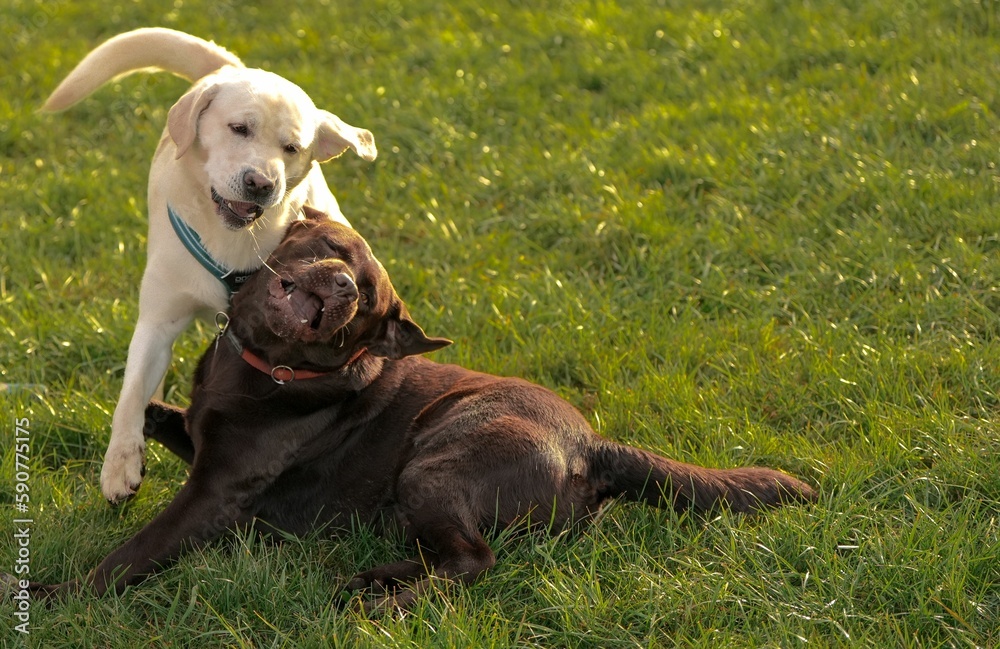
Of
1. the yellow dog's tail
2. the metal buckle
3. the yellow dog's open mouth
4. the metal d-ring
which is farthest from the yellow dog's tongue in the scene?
the yellow dog's tail

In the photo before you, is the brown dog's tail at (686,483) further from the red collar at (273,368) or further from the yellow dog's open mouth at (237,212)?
the yellow dog's open mouth at (237,212)

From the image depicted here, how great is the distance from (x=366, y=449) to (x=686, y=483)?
3.36ft

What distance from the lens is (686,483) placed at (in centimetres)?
345

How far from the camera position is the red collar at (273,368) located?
356 centimetres

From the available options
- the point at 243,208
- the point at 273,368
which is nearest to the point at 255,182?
the point at 243,208

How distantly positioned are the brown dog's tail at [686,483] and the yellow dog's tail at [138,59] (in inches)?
85.4

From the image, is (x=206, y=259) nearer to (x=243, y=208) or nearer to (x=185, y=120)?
(x=243, y=208)

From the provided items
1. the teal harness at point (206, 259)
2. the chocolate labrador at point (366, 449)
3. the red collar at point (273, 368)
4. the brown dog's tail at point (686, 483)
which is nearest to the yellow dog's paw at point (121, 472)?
the chocolate labrador at point (366, 449)

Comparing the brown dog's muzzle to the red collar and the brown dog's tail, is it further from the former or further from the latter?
the brown dog's tail

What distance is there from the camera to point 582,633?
3033 mm

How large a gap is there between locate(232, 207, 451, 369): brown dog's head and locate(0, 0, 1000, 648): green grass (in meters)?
0.62

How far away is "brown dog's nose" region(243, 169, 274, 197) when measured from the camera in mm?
3588

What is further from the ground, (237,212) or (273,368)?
(237,212)

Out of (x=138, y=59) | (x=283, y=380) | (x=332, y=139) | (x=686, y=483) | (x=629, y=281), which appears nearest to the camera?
(x=686, y=483)
